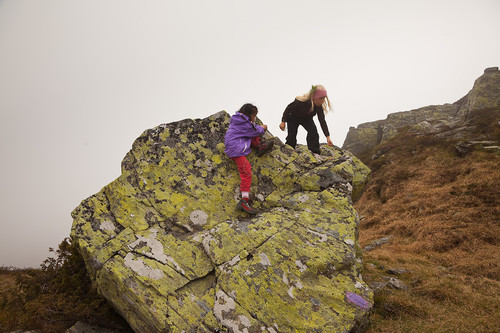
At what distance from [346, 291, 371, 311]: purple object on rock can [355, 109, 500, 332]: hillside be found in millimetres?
876

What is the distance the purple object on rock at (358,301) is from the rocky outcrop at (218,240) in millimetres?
22

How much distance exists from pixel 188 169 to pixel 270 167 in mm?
2533

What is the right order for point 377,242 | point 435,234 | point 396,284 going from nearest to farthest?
point 396,284 → point 435,234 → point 377,242

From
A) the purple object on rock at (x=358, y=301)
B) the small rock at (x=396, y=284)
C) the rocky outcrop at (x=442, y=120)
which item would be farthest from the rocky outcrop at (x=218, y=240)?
the rocky outcrop at (x=442, y=120)

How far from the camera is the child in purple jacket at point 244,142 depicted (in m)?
7.41

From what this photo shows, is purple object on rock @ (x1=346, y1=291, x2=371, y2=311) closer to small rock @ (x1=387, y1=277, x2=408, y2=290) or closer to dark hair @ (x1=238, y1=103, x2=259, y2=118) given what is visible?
small rock @ (x1=387, y1=277, x2=408, y2=290)

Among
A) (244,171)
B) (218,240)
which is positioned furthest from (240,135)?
(218,240)

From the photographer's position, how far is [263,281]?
18.2ft

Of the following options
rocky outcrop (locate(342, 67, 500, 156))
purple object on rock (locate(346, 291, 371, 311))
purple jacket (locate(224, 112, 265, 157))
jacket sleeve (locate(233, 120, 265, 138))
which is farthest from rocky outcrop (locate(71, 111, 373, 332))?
rocky outcrop (locate(342, 67, 500, 156))

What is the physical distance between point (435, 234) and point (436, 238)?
0.52 m

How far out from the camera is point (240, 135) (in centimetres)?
775

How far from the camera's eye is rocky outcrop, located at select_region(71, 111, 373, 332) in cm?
523

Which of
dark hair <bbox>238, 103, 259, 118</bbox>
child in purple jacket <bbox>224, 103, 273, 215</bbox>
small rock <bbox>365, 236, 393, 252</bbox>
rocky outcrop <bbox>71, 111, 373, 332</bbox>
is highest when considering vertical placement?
dark hair <bbox>238, 103, 259, 118</bbox>

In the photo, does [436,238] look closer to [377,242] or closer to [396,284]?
[377,242]
